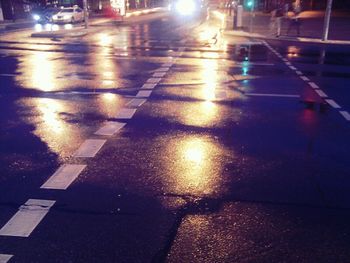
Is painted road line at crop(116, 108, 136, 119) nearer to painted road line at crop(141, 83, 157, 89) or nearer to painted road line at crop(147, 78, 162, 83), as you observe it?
painted road line at crop(141, 83, 157, 89)

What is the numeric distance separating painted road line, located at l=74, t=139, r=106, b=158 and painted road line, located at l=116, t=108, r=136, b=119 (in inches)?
57.4

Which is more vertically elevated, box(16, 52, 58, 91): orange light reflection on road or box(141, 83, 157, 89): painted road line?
box(16, 52, 58, 91): orange light reflection on road

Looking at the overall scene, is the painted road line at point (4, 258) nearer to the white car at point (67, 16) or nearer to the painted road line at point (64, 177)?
the painted road line at point (64, 177)

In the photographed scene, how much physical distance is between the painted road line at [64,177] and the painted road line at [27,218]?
0.40 metres

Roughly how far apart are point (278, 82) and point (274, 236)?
8.17 metres

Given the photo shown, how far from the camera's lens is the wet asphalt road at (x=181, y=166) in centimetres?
384

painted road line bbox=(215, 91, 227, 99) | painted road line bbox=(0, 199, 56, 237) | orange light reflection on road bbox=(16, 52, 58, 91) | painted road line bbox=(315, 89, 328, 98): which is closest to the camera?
painted road line bbox=(0, 199, 56, 237)

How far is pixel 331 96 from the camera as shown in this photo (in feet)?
32.4

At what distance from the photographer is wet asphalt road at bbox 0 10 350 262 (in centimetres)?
384

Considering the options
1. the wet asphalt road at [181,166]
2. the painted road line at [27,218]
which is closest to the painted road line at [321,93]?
the wet asphalt road at [181,166]

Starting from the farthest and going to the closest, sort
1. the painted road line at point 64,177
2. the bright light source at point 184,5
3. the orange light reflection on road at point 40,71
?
the bright light source at point 184,5 < the orange light reflection on road at point 40,71 < the painted road line at point 64,177

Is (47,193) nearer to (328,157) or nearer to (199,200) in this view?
(199,200)

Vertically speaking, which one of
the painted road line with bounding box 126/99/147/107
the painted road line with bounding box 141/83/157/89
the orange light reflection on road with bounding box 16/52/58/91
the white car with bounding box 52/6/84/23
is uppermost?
the white car with bounding box 52/6/84/23

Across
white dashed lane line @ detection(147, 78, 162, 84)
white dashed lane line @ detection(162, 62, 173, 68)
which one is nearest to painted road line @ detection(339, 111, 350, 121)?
white dashed lane line @ detection(147, 78, 162, 84)
